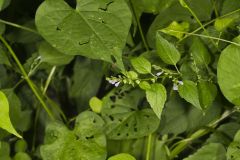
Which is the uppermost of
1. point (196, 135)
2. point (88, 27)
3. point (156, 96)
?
point (88, 27)

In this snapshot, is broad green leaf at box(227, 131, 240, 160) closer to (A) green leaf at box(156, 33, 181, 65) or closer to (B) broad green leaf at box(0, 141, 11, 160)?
(A) green leaf at box(156, 33, 181, 65)

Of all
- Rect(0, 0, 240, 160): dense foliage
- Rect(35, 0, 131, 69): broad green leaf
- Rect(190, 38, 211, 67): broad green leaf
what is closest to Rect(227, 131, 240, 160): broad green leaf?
Rect(0, 0, 240, 160): dense foliage

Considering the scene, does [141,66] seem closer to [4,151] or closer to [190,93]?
[190,93]

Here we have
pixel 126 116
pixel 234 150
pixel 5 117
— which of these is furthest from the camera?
pixel 126 116

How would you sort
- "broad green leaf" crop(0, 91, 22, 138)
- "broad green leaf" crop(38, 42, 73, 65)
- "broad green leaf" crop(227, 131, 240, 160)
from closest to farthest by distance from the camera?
"broad green leaf" crop(0, 91, 22, 138) → "broad green leaf" crop(227, 131, 240, 160) → "broad green leaf" crop(38, 42, 73, 65)

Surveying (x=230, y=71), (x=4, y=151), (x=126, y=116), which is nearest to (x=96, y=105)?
(x=126, y=116)

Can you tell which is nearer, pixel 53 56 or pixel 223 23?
pixel 223 23
